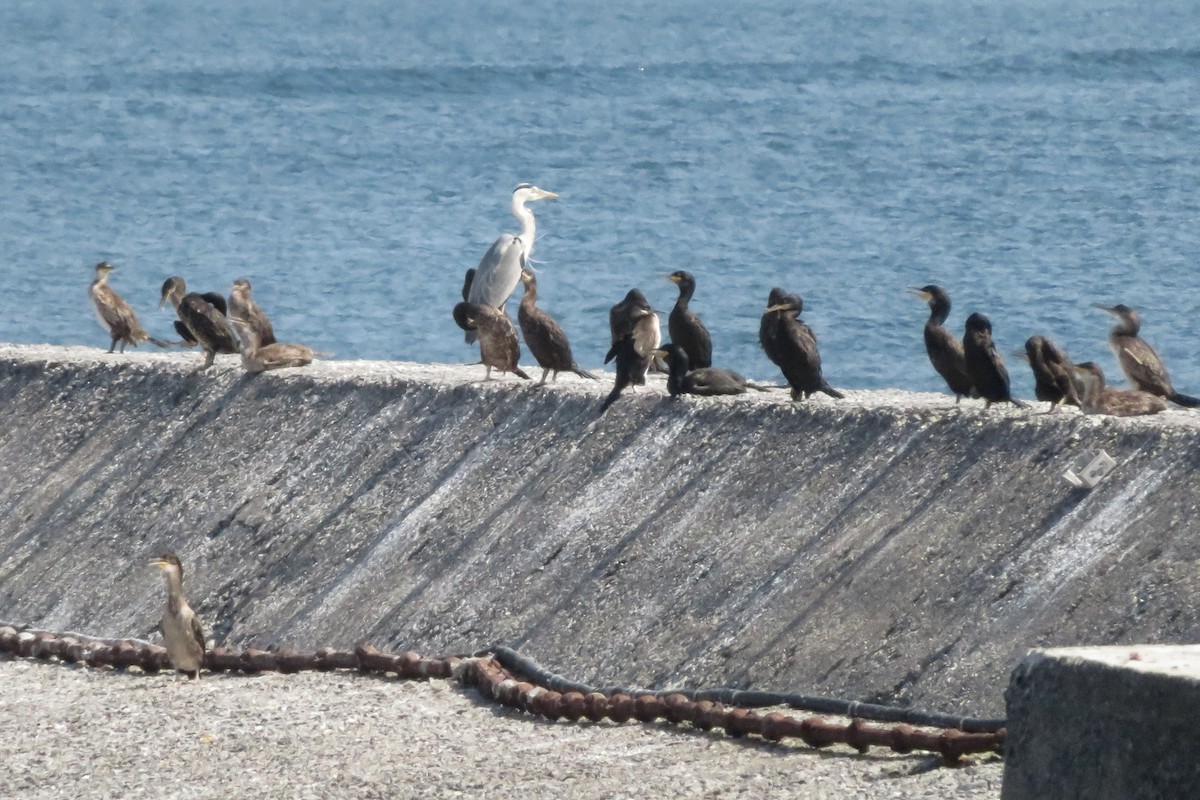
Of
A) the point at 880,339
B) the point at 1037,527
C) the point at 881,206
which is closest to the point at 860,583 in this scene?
→ the point at 1037,527

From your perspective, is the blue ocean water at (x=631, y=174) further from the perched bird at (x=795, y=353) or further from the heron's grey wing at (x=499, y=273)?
the perched bird at (x=795, y=353)

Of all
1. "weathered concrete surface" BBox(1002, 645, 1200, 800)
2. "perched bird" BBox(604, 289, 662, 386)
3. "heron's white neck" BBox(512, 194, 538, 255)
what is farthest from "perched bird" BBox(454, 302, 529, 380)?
"weathered concrete surface" BBox(1002, 645, 1200, 800)

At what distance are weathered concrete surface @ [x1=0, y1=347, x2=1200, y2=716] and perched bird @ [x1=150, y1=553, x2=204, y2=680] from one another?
66 centimetres

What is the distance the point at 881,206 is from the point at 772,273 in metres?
8.99

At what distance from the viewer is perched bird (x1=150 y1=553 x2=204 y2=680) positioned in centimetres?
1252

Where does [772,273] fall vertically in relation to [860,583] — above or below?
below

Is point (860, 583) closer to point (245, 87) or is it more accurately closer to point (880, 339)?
point (880, 339)

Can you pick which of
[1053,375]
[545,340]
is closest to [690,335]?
[545,340]

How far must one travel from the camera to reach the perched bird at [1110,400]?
11266 millimetres

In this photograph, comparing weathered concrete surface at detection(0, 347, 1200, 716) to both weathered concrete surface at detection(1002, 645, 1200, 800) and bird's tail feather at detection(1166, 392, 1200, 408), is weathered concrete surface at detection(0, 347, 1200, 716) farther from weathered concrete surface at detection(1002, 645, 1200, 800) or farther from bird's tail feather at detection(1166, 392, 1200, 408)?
weathered concrete surface at detection(1002, 645, 1200, 800)

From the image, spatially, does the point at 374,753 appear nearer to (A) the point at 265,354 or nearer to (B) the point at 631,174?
(A) the point at 265,354

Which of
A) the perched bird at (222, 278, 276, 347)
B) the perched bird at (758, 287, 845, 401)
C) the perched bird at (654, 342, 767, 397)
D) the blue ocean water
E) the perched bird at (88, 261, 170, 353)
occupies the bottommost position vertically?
the blue ocean water

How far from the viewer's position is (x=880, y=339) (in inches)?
1654

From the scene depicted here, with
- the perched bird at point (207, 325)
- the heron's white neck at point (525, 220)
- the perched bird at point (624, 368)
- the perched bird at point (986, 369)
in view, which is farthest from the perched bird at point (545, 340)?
the heron's white neck at point (525, 220)
